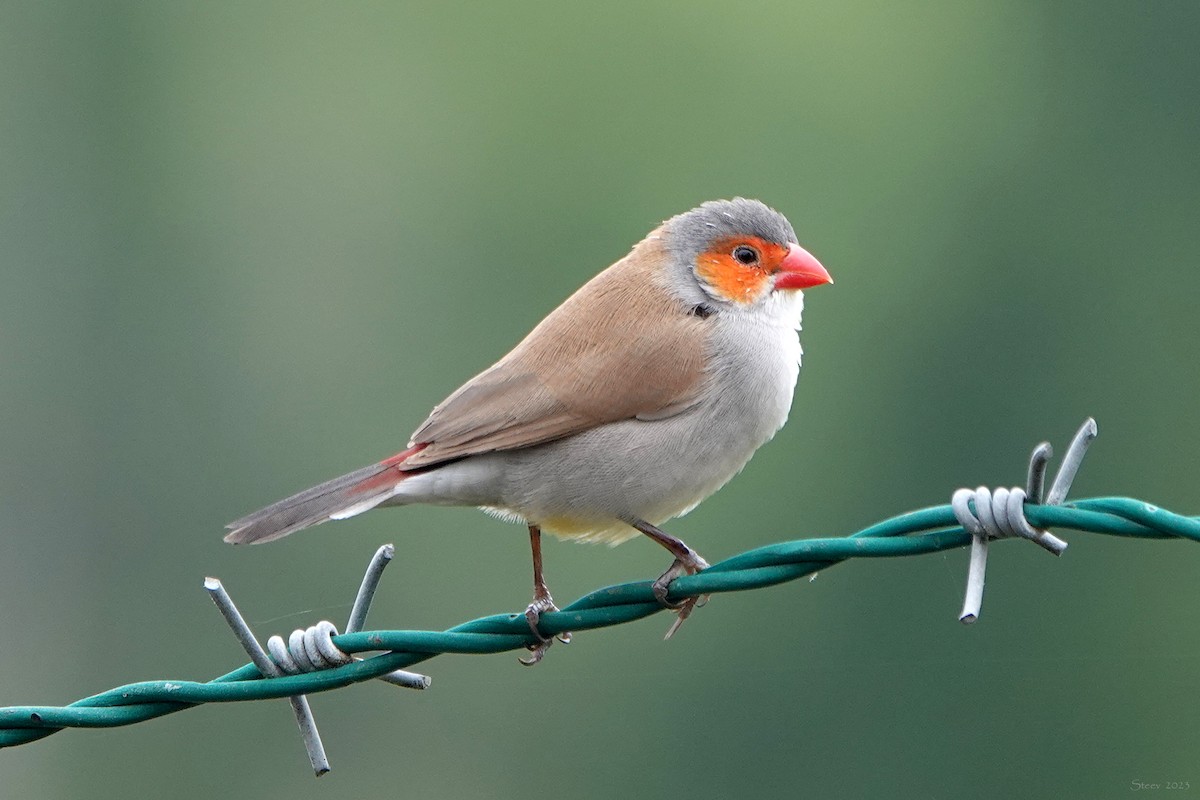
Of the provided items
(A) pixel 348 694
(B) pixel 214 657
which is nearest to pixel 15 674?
(B) pixel 214 657

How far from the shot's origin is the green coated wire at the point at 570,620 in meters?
2.93

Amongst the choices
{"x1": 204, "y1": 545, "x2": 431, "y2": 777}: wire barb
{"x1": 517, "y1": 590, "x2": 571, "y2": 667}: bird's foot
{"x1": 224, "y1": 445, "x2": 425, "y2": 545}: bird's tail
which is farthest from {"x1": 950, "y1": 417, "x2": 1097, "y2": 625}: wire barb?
{"x1": 224, "y1": 445, "x2": 425, "y2": 545}: bird's tail

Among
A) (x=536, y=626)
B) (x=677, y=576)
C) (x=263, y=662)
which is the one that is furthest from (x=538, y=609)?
(x=263, y=662)

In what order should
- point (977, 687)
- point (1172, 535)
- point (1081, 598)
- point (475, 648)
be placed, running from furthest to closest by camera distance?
point (1081, 598), point (977, 687), point (475, 648), point (1172, 535)

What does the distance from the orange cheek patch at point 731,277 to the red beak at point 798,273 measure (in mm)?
71

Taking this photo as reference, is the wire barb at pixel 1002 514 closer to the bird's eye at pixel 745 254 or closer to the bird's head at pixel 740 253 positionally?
the bird's head at pixel 740 253

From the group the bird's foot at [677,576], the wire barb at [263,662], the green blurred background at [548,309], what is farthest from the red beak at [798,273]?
the green blurred background at [548,309]

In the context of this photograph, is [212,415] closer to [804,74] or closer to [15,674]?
[15,674]

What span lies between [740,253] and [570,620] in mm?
2089

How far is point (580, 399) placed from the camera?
179 inches

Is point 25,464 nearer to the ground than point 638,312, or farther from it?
nearer to the ground

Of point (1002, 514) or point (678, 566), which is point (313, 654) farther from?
point (1002, 514)

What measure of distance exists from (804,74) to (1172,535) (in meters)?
25.7

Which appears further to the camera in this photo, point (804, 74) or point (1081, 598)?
point (804, 74)
